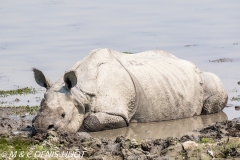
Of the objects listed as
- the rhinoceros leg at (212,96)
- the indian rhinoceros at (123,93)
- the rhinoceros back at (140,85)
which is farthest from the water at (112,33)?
the rhinoceros back at (140,85)

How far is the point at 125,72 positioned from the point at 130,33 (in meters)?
13.6

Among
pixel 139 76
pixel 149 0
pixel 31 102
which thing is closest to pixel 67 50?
pixel 31 102

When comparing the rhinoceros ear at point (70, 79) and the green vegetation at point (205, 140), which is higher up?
the rhinoceros ear at point (70, 79)

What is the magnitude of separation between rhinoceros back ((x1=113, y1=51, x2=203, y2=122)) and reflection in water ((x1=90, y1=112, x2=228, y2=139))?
20cm

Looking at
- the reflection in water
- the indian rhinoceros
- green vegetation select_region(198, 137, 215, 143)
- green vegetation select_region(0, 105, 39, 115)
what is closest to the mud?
green vegetation select_region(198, 137, 215, 143)

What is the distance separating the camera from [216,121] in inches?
576

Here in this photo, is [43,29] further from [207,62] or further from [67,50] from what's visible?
[207,62]

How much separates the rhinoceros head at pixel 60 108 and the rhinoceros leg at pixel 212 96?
300 centimetres

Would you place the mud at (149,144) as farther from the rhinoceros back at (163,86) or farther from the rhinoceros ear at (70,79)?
the rhinoceros back at (163,86)

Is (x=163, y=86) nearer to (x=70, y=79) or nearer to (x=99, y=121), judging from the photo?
(x=99, y=121)

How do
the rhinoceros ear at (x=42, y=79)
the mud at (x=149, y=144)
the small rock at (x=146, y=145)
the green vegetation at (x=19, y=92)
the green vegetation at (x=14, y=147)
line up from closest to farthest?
the green vegetation at (x=14, y=147)
the mud at (x=149, y=144)
the small rock at (x=146, y=145)
the rhinoceros ear at (x=42, y=79)
the green vegetation at (x=19, y=92)

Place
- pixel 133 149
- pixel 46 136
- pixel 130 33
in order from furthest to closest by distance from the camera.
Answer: pixel 130 33 < pixel 46 136 < pixel 133 149

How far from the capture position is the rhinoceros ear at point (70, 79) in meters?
13.2

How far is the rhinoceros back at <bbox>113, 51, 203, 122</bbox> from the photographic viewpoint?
14562mm
